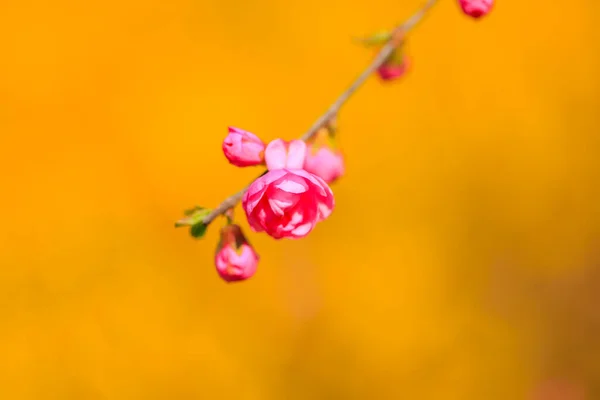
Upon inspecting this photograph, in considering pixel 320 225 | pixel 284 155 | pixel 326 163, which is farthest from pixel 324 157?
pixel 320 225

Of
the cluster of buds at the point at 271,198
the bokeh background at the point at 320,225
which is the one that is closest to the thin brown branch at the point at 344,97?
the cluster of buds at the point at 271,198

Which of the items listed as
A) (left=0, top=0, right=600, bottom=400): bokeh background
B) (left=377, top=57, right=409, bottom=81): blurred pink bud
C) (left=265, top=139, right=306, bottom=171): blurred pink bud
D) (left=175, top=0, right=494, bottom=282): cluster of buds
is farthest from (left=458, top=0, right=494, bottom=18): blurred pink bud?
(left=0, top=0, right=600, bottom=400): bokeh background

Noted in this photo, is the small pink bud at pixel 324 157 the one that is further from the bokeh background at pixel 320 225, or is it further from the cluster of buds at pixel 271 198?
the bokeh background at pixel 320 225

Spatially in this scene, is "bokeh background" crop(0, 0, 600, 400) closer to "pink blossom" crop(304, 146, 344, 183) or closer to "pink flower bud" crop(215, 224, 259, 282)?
"pink blossom" crop(304, 146, 344, 183)

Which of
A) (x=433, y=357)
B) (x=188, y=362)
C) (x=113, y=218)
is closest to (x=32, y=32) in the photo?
(x=113, y=218)

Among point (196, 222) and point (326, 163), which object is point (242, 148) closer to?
point (196, 222)

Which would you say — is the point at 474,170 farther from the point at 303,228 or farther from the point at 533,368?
the point at 303,228
